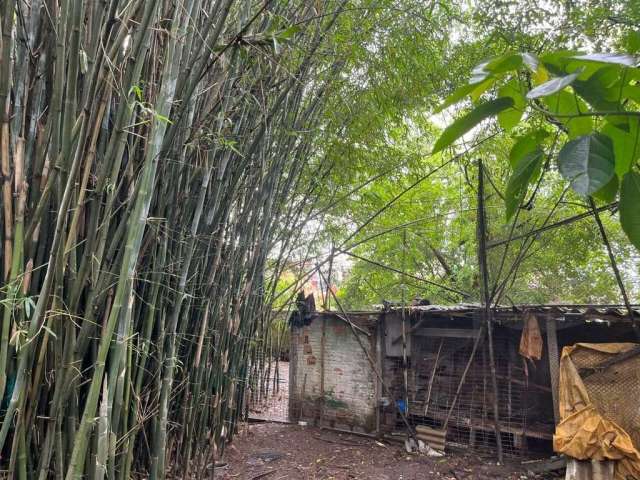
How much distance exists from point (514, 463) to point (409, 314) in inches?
62.1

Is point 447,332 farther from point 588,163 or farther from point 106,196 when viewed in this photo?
point 588,163

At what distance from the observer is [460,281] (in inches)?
293

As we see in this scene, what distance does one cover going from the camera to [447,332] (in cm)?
442

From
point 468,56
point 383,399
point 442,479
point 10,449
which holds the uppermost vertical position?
point 468,56

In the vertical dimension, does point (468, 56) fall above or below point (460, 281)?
above

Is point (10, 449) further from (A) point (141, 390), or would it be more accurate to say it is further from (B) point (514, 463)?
(B) point (514, 463)

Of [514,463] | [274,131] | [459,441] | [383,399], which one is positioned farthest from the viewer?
[383,399]

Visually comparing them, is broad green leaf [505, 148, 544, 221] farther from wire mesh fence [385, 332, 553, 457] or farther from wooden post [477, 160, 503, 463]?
wire mesh fence [385, 332, 553, 457]

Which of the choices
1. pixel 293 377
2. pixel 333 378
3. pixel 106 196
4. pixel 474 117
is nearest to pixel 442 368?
pixel 333 378

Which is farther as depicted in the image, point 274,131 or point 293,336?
point 293,336

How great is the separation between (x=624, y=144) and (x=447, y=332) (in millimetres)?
4143

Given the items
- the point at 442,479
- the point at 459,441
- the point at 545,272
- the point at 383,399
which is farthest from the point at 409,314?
the point at 545,272

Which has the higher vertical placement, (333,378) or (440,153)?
(440,153)

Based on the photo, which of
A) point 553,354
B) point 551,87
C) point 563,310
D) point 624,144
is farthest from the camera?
point 553,354
